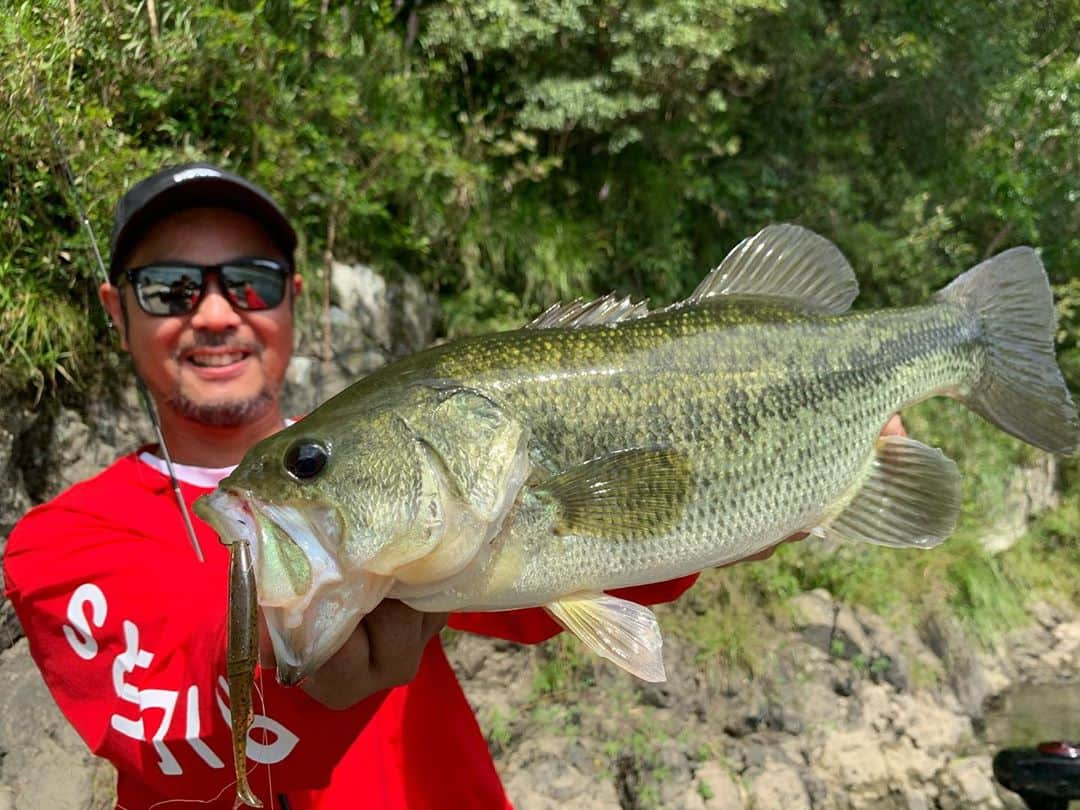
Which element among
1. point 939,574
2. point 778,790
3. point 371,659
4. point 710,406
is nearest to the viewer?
point 371,659

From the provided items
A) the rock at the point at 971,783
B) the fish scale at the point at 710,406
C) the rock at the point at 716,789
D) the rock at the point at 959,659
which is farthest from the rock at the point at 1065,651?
the fish scale at the point at 710,406

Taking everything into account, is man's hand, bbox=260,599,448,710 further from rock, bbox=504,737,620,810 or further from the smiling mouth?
rock, bbox=504,737,620,810

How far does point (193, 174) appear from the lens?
226 cm

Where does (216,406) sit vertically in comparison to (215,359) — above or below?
below

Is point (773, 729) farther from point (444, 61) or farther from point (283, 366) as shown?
point (444, 61)

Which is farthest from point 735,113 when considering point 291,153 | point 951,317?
point 951,317

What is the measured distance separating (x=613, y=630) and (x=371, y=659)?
1.48ft

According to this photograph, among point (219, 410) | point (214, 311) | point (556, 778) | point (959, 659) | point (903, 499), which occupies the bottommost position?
point (556, 778)

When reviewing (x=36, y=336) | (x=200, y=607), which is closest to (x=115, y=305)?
(x=200, y=607)

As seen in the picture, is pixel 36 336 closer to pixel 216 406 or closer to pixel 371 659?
pixel 216 406

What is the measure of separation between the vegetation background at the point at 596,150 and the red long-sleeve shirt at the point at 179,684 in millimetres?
2405

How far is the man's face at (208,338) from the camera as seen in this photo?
7.29ft

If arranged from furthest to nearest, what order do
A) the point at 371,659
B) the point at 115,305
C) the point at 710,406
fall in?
1. the point at 115,305
2. the point at 710,406
3. the point at 371,659

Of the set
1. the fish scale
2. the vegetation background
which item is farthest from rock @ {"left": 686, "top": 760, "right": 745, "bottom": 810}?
the fish scale
